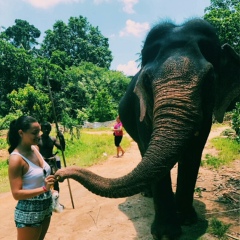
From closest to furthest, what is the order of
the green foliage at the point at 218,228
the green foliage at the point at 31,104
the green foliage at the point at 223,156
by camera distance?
the green foliage at the point at 218,228 → the green foliage at the point at 223,156 → the green foliage at the point at 31,104

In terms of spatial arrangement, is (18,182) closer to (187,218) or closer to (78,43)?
(187,218)

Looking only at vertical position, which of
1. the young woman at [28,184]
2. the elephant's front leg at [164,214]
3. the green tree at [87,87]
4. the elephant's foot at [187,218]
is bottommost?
the elephant's foot at [187,218]

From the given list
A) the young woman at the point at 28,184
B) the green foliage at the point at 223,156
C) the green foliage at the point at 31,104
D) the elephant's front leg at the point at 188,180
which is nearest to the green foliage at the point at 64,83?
the green foliage at the point at 31,104

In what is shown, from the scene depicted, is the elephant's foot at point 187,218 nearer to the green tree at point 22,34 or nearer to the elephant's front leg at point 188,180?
the elephant's front leg at point 188,180

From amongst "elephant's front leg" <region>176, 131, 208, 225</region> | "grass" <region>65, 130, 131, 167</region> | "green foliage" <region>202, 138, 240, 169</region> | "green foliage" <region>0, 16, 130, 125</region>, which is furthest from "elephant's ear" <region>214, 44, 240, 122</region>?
"green foliage" <region>0, 16, 130, 125</region>

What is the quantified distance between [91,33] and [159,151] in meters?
55.7

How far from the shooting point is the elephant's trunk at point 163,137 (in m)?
2.48

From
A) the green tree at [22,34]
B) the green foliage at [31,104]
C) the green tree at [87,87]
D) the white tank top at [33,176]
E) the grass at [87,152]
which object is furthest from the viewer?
the green tree at [22,34]

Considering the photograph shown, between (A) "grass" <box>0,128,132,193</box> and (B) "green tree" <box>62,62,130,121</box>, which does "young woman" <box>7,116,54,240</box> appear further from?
(B) "green tree" <box>62,62,130,121</box>

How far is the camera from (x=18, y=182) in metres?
2.72

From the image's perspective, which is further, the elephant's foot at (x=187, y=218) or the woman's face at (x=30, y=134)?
the elephant's foot at (x=187, y=218)

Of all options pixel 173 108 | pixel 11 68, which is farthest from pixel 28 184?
pixel 11 68

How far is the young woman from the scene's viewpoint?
272cm

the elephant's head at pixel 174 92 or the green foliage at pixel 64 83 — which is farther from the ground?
the green foliage at pixel 64 83
